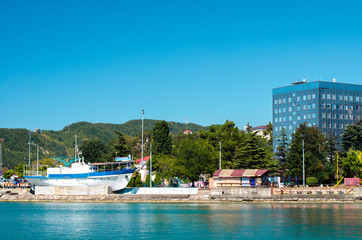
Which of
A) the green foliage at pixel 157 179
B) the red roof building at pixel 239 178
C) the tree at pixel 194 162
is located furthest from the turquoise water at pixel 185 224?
the green foliage at pixel 157 179

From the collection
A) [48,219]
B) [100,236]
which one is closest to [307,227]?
[100,236]

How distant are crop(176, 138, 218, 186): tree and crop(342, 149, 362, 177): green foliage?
2521 centimetres

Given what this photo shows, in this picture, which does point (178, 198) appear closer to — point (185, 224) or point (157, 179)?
point (157, 179)

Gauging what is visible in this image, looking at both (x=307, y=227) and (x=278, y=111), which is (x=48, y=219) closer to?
(x=307, y=227)

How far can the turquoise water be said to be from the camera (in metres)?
48.1

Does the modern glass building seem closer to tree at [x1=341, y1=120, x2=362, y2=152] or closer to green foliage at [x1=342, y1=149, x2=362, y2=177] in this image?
tree at [x1=341, y1=120, x2=362, y2=152]

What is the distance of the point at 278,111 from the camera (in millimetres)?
161375

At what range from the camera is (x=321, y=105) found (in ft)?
490

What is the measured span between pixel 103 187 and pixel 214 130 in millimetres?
35567

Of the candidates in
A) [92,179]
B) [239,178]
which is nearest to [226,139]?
[239,178]

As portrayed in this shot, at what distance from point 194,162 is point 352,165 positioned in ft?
99.1

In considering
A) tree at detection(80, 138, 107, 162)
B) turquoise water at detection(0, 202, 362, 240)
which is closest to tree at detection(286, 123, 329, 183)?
turquoise water at detection(0, 202, 362, 240)

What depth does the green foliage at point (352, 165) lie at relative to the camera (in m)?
97.7

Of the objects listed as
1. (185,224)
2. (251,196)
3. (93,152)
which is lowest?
(185,224)
